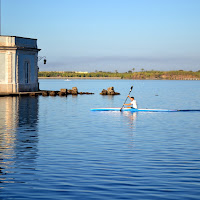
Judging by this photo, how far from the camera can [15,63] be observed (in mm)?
67875

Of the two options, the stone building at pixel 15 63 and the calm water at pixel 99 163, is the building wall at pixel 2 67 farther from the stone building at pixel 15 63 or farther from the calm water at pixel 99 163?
the calm water at pixel 99 163

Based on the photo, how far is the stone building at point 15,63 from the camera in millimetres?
67188

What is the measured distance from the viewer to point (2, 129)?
1101 inches

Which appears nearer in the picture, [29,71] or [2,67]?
[2,67]

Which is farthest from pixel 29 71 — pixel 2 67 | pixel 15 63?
pixel 2 67

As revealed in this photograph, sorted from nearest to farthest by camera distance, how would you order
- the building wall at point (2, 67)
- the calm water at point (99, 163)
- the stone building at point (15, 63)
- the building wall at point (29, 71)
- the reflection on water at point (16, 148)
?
the calm water at point (99, 163) → the reflection on water at point (16, 148) → the building wall at point (2, 67) → the stone building at point (15, 63) → the building wall at point (29, 71)

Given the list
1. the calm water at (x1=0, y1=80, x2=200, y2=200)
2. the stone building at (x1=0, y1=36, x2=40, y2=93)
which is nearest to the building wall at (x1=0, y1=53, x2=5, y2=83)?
the stone building at (x1=0, y1=36, x2=40, y2=93)

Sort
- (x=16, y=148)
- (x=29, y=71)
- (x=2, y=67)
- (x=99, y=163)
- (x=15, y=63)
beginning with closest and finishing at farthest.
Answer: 1. (x=99, y=163)
2. (x=16, y=148)
3. (x=2, y=67)
4. (x=15, y=63)
5. (x=29, y=71)

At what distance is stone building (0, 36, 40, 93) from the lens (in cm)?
6719

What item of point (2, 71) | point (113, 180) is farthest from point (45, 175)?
point (2, 71)

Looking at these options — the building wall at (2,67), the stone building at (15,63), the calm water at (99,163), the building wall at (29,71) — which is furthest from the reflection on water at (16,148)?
the building wall at (29,71)

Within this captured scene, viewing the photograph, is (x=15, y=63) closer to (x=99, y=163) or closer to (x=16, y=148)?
(x=16, y=148)

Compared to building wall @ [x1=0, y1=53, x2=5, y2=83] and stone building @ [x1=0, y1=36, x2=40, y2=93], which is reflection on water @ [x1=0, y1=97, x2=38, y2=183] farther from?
stone building @ [x1=0, y1=36, x2=40, y2=93]

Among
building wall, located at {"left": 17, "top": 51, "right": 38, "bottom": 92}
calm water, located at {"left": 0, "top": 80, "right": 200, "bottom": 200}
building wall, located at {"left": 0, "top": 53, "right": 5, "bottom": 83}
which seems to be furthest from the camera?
building wall, located at {"left": 17, "top": 51, "right": 38, "bottom": 92}
